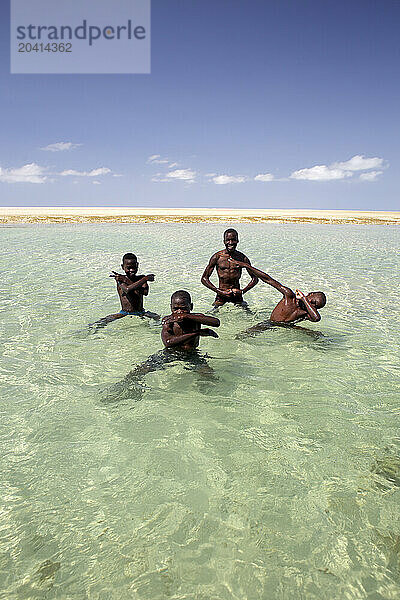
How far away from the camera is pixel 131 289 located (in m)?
7.21

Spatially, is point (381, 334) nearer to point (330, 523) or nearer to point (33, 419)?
point (330, 523)

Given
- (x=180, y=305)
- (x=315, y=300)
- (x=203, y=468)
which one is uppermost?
(x=180, y=305)

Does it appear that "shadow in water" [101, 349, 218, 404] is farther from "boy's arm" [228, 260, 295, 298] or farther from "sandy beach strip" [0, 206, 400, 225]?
"sandy beach strip" [0, 206, 400, 225]

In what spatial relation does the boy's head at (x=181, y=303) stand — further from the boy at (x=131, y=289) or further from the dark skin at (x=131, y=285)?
the boy at (x=131, y=289)

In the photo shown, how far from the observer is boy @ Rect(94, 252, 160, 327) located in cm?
709

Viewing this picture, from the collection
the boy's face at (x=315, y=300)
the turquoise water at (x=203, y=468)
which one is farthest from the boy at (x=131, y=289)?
the boy's face at (x=315, y=300)

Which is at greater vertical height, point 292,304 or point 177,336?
point 292,304

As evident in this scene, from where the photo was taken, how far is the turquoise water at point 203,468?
2461 mm

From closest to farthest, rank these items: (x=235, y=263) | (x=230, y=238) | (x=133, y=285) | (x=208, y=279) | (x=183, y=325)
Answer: (x=183, y=325) → (x=133, y=285) → (x=230, y=238) → (x=235, y=263) → (x=208, y=279)

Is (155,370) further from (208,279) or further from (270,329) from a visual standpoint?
(208,279)

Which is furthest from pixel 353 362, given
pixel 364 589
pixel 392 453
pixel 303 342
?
pixel 364 589

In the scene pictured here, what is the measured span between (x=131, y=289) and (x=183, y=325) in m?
2.33

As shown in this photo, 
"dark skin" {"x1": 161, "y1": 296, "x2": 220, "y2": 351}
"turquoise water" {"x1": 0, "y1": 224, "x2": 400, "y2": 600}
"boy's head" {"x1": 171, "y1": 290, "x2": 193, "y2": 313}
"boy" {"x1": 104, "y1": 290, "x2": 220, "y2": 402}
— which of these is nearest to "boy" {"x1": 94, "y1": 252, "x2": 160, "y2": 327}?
"turquoise water" {"x1": 0, "y1": 224, "x2": 400, "y2": 600}

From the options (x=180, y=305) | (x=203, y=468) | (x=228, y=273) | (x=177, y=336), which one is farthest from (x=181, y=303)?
(x=228, y=273)
